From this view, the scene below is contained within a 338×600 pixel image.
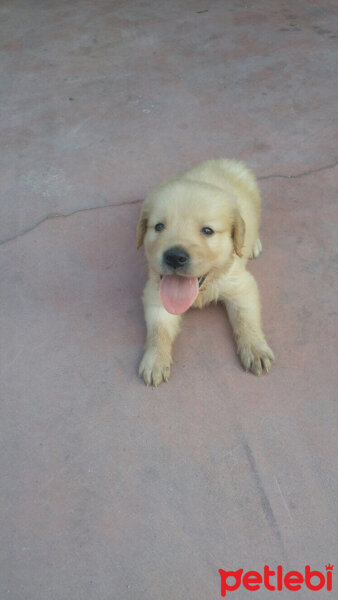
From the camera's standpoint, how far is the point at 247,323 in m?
2.64

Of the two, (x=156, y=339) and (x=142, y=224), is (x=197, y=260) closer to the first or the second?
(x=142, y=224)

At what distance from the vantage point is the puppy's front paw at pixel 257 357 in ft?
8.25

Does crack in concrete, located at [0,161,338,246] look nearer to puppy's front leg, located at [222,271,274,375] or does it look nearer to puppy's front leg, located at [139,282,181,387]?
puppy's front leg, located at [139,282,181,387]

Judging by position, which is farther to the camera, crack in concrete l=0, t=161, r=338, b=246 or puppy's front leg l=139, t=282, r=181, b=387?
crack in concrete l=0, t=161, r=338, b=246

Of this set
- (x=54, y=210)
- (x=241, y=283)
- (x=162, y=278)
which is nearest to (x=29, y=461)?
(x=162, y=278)

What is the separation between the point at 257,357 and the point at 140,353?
632 millimetres

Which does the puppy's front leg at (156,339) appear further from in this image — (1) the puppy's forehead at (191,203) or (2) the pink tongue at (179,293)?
(1) the puppy's forehead at (191,203)

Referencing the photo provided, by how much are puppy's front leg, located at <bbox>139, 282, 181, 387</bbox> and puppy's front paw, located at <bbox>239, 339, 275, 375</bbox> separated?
0.39m

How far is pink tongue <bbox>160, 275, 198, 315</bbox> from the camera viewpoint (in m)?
2.37

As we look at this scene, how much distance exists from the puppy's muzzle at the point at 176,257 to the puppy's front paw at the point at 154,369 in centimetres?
59

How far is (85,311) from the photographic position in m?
2.95

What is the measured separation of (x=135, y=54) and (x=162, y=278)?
13.8ft

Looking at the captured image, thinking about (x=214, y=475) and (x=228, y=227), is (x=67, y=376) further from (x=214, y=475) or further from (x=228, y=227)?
(x=228, y=227)
